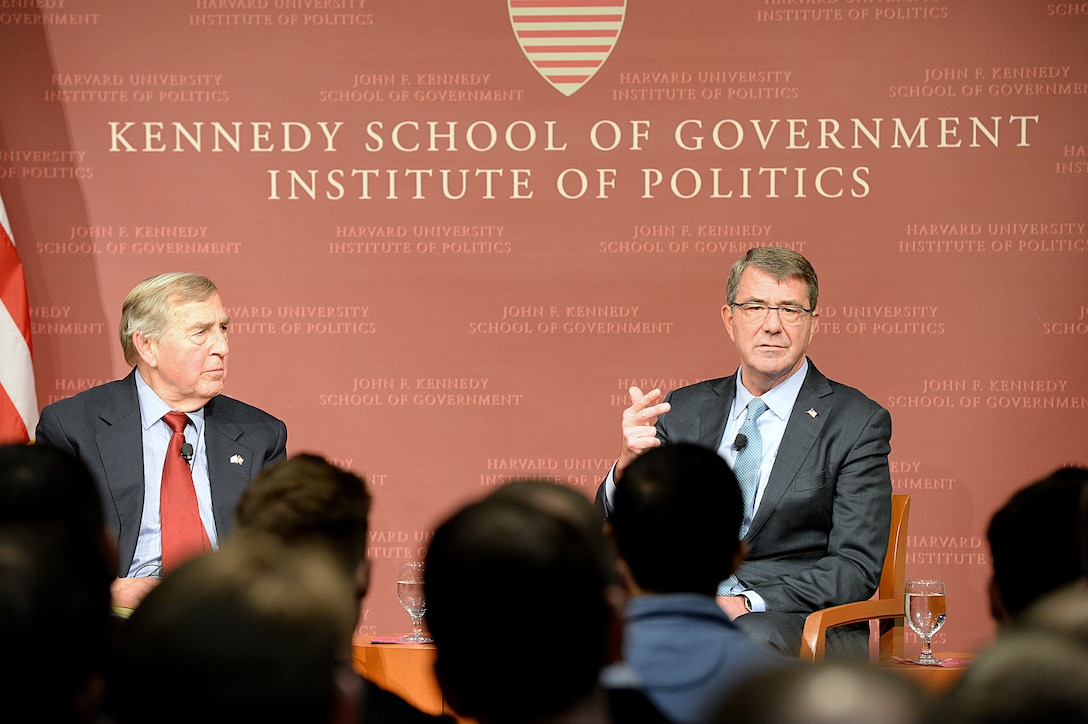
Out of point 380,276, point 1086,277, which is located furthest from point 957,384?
point 380,276

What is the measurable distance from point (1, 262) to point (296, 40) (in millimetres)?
1364

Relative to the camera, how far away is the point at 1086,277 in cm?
455

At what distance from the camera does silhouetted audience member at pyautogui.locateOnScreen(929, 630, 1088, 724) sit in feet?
2.38

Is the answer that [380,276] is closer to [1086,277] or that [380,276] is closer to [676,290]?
[676,290]

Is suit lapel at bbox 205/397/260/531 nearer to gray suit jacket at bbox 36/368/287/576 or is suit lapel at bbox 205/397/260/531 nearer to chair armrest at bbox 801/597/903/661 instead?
gray suit jacket at bbox 36/368/287/576

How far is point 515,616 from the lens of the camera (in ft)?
3.78

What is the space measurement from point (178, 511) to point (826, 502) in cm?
189

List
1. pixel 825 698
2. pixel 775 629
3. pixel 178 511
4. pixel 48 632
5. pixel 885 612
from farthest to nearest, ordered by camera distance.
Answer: pixel 178 511, pixel 885 612, pixel 775 629, pixel 48 632, pixel 825 698

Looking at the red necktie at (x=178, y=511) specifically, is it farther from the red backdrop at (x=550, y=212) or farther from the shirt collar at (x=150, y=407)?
the red backdrop at (x=550, y=212)

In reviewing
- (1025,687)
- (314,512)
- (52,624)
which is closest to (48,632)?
(52,624)

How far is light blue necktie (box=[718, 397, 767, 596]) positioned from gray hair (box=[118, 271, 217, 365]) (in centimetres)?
172

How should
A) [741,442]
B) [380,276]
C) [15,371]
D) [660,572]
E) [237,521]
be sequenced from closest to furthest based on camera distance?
1. [660,572]
2. [237,521]
3. [741,442]
4. [15,371]
5. [380,276]

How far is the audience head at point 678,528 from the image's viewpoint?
1.95 meters

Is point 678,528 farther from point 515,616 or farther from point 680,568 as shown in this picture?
point 515,616
